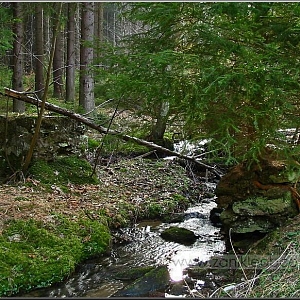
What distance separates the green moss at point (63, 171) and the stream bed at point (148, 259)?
4.98 ft

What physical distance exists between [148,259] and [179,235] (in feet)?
2.83

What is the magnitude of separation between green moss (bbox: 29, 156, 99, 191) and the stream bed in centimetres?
152

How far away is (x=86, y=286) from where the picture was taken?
14.1 ft

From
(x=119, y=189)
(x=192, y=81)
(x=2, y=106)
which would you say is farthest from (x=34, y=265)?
(x=2, y=106)

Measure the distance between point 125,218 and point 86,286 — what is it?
6.39 ft

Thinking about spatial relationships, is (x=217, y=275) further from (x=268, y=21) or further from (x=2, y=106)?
(x=2, y=106)

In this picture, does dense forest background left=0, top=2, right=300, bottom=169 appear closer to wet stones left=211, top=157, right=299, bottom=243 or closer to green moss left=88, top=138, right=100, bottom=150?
wet stones left=211, top=157, right=299, bottom=243

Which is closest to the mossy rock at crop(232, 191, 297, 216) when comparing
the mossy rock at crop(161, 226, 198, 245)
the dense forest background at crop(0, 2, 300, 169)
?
the mossy rock at crop(161, 226, 198, 245)

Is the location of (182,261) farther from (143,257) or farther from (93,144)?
(93,144)

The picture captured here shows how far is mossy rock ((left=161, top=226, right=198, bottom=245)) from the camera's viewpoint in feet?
18.7

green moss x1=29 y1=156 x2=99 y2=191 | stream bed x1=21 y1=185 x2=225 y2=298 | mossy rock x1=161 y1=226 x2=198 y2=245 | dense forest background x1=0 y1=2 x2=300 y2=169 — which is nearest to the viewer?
dense forest background x1=0 y1=2 x2=300 y2=169

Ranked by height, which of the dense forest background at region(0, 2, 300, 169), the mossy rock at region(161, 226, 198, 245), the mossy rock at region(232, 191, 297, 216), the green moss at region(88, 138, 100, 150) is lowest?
the mossy rock at region(161, 226, 198, 245)

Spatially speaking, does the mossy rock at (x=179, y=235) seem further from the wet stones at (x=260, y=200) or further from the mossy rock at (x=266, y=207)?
the mossy rock at (x=266, y=207)

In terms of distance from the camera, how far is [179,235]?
19.0ft
